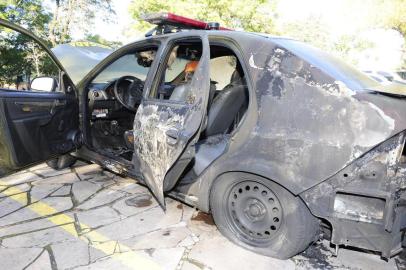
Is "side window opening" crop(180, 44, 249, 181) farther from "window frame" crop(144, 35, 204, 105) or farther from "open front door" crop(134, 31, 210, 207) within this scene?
"window frame" crop(144, 35, 204, 105)

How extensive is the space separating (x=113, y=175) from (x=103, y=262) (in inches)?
75.5

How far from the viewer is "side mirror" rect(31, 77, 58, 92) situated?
3.32 meters

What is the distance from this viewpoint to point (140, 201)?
12.1 ft

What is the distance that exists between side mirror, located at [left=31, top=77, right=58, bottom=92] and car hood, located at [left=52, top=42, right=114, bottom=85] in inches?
204

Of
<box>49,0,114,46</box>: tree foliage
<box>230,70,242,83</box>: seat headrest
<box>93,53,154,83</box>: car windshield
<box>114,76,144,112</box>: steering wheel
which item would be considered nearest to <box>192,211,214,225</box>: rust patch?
<box>230,70,242,83</box>: seat headrest

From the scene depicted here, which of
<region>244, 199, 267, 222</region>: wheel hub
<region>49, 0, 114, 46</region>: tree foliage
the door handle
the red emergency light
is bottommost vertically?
<region>244, 199, 267, 222</region>: wheel hub

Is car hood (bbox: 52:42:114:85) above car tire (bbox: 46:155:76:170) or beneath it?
above

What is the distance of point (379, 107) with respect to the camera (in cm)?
208

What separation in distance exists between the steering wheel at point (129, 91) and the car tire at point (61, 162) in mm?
1148

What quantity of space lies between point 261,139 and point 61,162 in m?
3.07

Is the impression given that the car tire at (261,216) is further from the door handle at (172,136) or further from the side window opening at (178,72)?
the side window opening at (178,72)

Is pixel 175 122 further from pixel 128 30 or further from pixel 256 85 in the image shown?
pixel 128 30

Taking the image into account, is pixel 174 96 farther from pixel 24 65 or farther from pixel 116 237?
pixel 24 65

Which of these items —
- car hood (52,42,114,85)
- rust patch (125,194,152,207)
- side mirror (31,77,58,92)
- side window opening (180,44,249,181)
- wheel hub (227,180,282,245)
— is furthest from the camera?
car hood (52,42,114,85)
